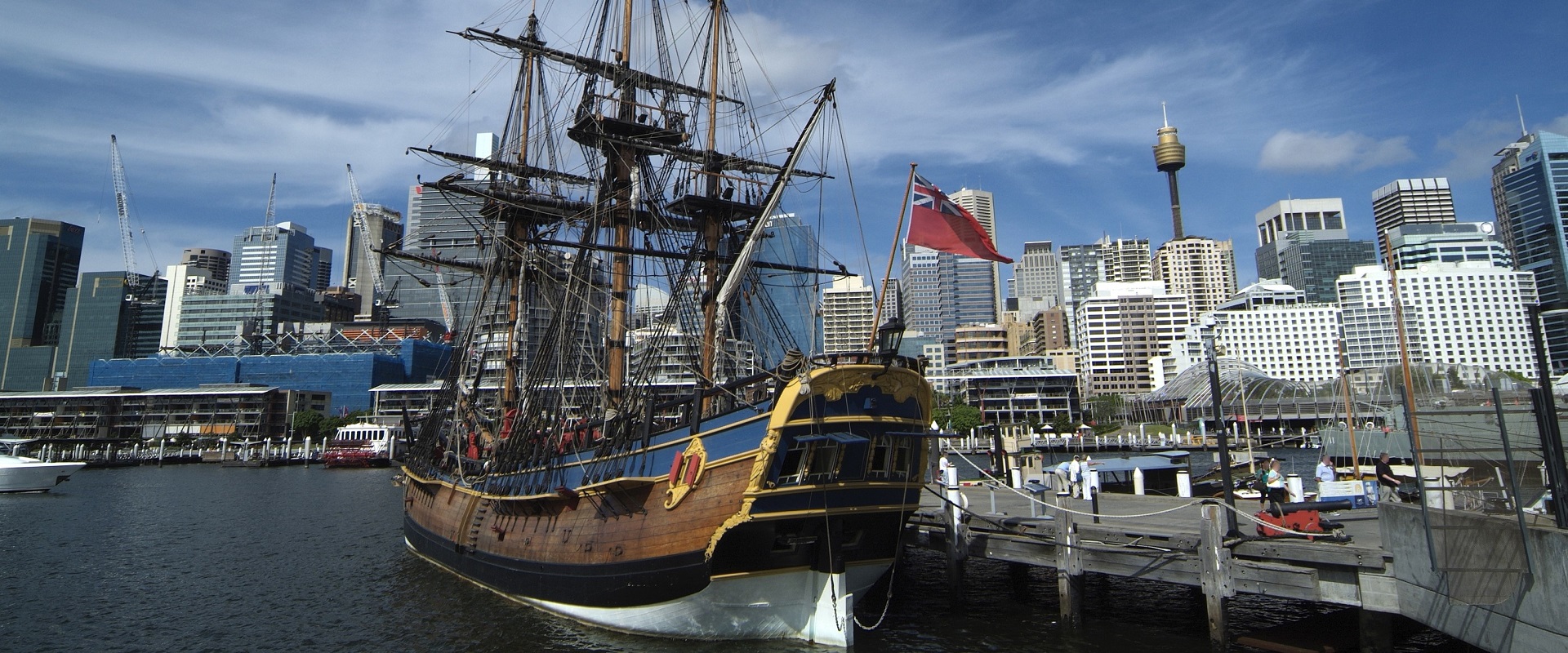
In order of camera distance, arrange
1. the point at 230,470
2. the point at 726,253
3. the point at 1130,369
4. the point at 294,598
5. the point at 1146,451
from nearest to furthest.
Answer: the point at 294,598 → the point at 726,253 → the point at 230,470 → the point at 1146,451 → the point at 1130,369

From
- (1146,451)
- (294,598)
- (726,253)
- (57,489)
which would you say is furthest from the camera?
(1146,451)

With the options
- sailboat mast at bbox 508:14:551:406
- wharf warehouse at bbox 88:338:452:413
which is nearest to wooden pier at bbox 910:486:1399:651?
sailboat mast at bbox 508:14:551:406

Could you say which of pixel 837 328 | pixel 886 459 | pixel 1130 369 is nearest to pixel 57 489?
pixel 886 459

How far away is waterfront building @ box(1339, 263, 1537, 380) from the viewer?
172 m

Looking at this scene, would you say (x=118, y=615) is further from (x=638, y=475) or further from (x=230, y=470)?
(x=230, y=470)

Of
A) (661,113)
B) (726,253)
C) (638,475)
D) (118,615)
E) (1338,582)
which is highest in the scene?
(661,113)

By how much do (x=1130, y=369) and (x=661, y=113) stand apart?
6491 inches

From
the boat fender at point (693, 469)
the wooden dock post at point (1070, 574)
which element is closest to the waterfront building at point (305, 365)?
the boat fender at point (693, 469)

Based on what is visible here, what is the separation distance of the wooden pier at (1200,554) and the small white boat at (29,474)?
67.2 metres

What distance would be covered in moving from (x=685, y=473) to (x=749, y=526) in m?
1.88

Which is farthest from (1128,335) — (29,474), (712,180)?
(29,474)

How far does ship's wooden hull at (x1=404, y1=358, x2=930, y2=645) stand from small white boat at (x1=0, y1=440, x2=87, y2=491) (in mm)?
62223

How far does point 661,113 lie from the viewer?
3638 cm

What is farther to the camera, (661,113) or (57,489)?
(57,489)
